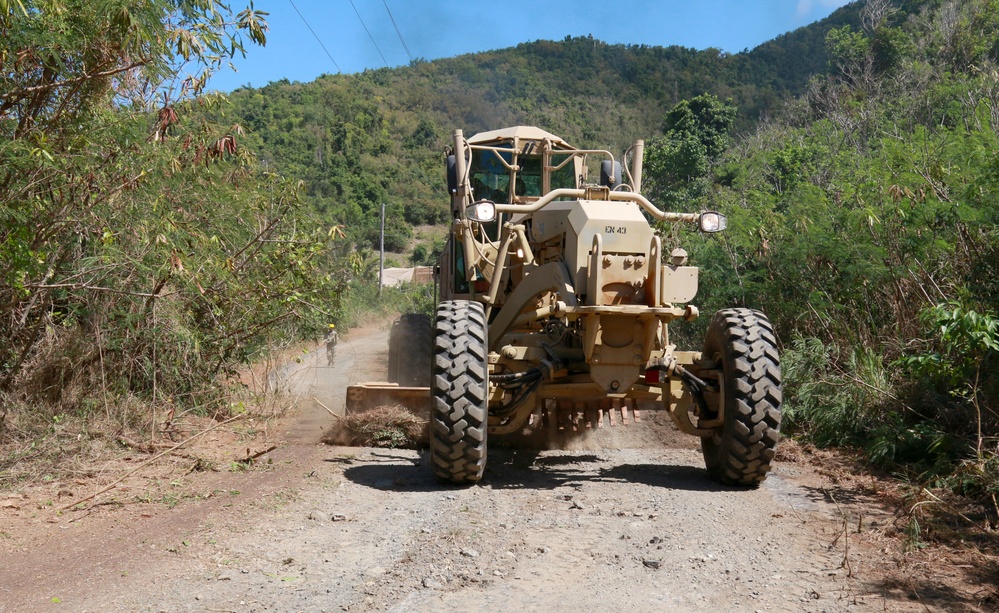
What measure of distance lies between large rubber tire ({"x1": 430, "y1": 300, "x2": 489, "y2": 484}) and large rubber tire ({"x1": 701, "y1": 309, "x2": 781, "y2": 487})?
6.18 ft

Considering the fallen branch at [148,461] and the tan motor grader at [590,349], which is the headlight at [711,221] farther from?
the fallen branch at [148,461]

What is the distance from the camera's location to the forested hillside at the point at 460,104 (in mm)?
57281

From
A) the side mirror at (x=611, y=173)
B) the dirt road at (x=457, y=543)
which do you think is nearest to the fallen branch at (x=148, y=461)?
the dirt road at (x=457, y=543)

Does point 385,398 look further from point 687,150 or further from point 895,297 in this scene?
point 687,150

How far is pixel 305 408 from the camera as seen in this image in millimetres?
11117

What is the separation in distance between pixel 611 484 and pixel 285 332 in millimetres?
5218

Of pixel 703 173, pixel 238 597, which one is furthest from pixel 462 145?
pixel 703 173

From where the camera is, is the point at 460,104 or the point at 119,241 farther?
the point at 460,104

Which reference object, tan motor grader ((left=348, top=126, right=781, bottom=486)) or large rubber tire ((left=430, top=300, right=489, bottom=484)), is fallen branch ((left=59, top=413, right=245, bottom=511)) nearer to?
tan motor grader ((left=348, top=126, right=781, bottom=486))

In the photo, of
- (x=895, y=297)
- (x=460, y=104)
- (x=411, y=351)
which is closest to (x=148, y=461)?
(x=411, y=351)

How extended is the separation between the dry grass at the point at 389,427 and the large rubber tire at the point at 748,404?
2831 mm

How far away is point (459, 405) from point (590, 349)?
108cm

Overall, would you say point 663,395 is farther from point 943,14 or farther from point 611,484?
point 943,14

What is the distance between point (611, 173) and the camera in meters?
9.75
